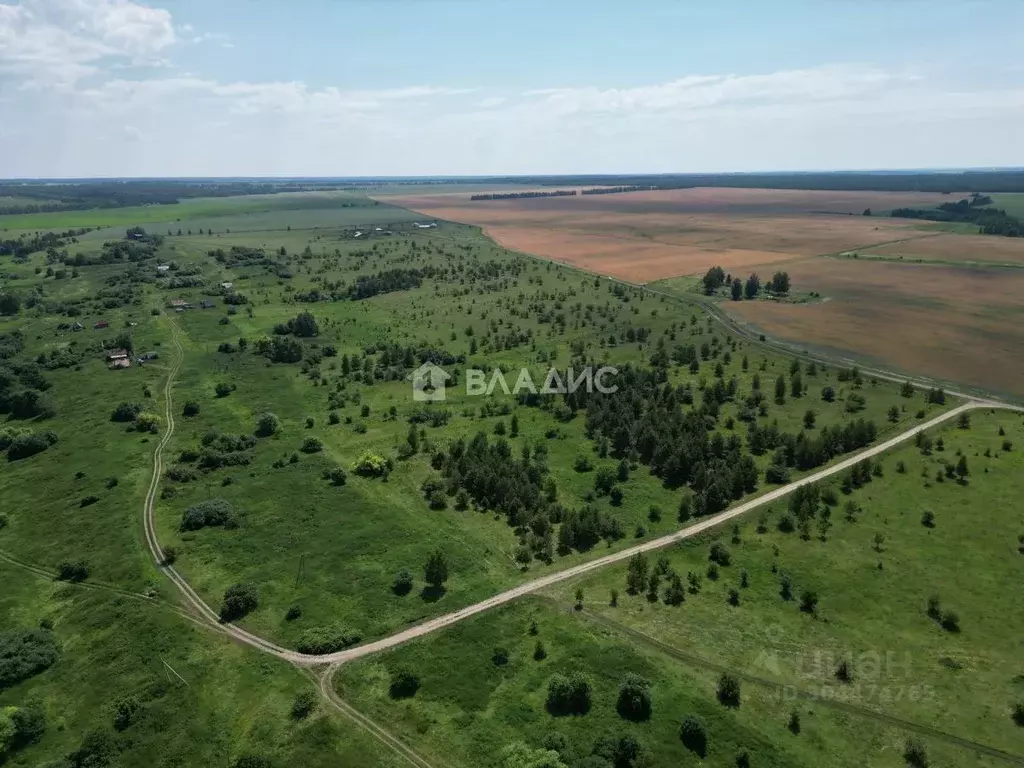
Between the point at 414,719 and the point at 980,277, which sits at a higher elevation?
the point at 980,277

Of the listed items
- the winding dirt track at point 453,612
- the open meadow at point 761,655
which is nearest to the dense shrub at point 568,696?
the open meadow at point 761,655

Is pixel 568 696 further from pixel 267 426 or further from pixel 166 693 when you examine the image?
pixel 267 426

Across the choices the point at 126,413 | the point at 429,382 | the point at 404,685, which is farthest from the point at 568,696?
the point at 126,413

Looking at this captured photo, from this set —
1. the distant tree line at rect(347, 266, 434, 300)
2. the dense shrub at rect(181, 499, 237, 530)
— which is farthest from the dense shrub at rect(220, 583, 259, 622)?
the distant tree line at rect(347, 266, 434, 300)

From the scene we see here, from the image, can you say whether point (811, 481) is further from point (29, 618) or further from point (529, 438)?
point (29, 618)

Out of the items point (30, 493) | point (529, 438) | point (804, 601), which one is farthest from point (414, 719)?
point (30, 493)

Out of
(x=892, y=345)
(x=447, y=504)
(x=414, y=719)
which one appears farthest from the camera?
(x=892, y=345)
